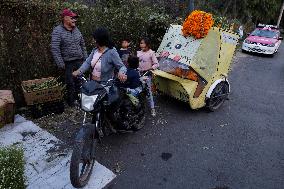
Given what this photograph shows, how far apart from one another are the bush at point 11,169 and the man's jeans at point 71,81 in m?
2.95

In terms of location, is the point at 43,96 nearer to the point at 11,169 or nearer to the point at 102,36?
the point at 102,36

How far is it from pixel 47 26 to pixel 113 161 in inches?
138

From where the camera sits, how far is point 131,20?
933 centimetres

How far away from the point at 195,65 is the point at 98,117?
109 inches

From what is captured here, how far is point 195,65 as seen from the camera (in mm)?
6492

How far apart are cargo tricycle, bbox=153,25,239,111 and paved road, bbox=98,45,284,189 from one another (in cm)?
58

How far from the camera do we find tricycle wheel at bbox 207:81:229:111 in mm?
7200

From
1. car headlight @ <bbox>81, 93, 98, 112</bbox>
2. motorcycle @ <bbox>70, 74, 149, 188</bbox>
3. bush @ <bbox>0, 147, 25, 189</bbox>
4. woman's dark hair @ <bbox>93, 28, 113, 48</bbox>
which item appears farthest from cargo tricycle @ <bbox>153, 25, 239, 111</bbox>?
bush @ <bbox>0, 147, 25, 189</bbox>

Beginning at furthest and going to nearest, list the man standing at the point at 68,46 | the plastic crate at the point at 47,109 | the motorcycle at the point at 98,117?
1. the plastic crate at the point at 47,109
2. the man standing at the point at 68,46
3. the motorcycle at the point at 98,117

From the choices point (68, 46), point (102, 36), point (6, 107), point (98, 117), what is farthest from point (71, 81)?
point (98, 117)

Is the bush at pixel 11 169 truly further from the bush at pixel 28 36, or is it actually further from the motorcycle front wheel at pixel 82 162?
the bush at pixel 28 36

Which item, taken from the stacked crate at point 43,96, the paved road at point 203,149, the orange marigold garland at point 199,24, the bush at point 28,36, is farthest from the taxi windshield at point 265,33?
the stacked crate at point 43,96

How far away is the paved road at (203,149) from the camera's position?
4.93m

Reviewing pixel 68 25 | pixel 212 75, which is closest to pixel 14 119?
pixel 68 25
